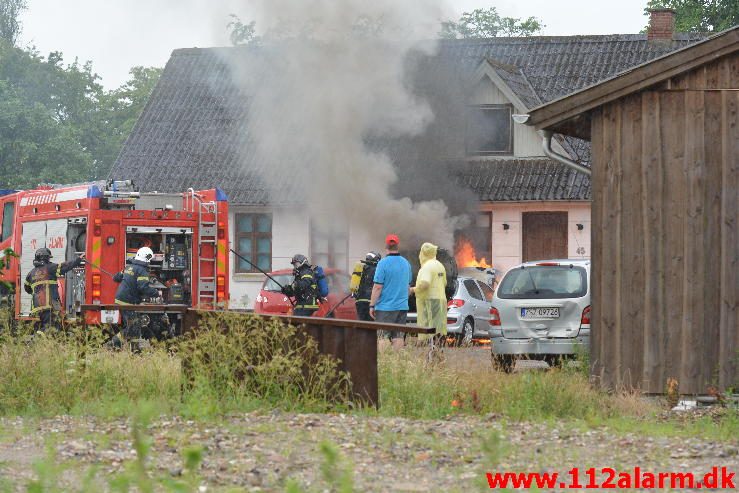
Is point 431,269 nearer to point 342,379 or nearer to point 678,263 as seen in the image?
point 678,263

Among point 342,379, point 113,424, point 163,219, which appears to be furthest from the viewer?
point 163,219

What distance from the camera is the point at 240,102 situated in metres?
39.6

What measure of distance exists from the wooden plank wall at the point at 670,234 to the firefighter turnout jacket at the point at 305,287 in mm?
6342

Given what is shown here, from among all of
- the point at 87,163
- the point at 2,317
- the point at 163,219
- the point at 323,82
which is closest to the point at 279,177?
the point at 323,82

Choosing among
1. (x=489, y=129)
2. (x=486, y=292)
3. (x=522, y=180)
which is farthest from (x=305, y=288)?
(x=489, y=129)

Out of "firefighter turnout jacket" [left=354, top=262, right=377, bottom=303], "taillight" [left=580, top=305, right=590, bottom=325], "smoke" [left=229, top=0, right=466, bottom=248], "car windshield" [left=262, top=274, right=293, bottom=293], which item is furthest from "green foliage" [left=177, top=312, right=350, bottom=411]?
"smoke" [left=229, top=0, right=466, bottom=248]

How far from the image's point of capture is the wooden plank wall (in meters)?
13.7

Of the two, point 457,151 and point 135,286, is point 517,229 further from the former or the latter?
point 135,286

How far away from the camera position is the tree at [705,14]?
157 ft

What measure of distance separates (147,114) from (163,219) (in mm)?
18315

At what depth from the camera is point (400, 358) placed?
13547 mm

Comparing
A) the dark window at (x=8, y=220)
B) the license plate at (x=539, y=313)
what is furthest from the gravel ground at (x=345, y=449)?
the dark window at (x=8, y=220)

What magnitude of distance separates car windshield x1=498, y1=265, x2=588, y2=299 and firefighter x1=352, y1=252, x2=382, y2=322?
239 centimetres

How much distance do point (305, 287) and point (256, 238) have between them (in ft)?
58.0
